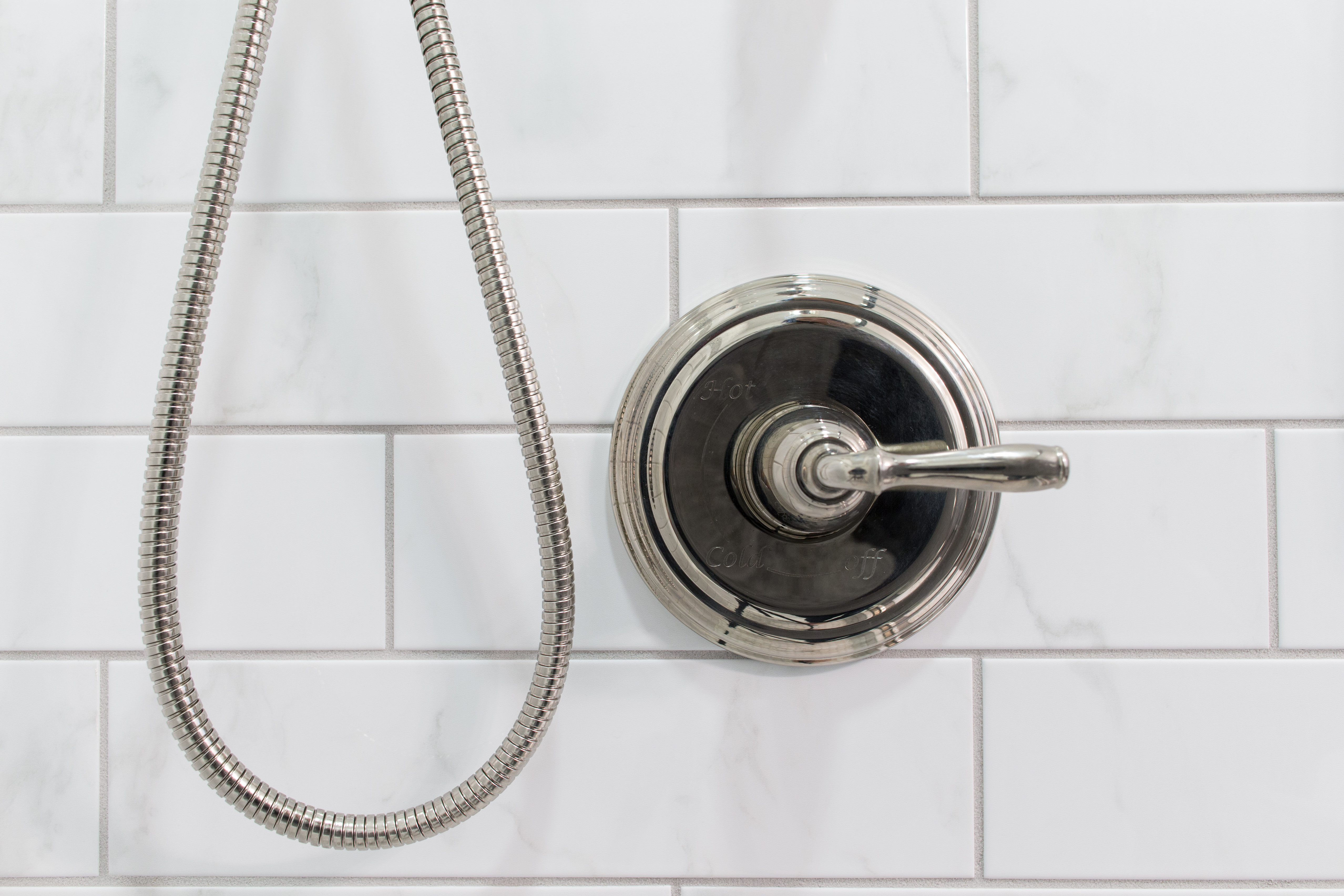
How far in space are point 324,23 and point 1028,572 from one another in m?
0.55

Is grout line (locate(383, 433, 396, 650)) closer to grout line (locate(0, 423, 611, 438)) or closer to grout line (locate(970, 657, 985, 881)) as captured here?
grout line (locate(0, 423, 611, 438))

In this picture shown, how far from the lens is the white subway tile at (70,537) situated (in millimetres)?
490

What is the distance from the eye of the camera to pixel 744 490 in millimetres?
470

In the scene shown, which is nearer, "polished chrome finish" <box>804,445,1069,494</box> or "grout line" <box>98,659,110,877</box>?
"polished chrome finish" <box>804,445,1069,494</box>

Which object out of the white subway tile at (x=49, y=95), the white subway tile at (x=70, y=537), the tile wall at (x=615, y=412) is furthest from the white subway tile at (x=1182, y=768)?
the white subway tile at (x=49, y=95)

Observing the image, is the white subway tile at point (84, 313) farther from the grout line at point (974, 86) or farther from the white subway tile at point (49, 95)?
the grout line at point (974, 86)

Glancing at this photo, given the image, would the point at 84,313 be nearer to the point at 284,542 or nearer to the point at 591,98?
the point at 284,542

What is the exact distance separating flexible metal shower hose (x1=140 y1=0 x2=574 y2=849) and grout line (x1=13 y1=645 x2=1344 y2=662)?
6 centimetres

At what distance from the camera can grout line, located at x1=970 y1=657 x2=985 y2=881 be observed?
1.61ft

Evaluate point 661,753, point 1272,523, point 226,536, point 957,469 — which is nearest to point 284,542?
point 226,536

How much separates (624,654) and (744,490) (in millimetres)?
129

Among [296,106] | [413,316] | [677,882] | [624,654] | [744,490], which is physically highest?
[296,106]

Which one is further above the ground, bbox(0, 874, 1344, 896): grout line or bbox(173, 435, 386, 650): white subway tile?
bbox(173, 435, 386, 650): white subway tile

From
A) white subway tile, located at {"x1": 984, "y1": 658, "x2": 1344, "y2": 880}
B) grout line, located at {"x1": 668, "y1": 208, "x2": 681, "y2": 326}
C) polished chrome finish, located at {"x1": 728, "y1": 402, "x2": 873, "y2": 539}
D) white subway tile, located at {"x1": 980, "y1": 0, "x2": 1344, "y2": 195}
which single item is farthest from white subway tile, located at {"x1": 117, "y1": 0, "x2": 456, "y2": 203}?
white subway tile, located at {"x1": 984, "y1": 658, "x2": 1344, "y2": 880}
